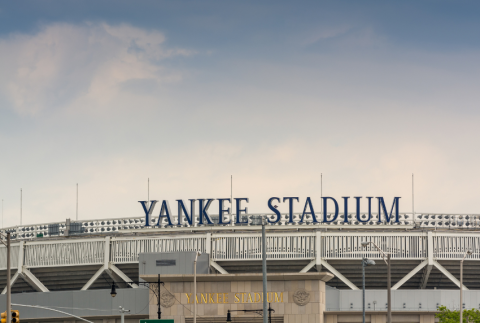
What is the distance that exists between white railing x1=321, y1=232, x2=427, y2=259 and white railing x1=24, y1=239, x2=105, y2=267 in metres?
24.6

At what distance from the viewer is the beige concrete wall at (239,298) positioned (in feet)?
246

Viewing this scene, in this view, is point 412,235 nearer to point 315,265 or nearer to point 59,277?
point 315,265

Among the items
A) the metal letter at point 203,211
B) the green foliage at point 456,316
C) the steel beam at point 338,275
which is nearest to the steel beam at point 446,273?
the steel beam at point 338,275

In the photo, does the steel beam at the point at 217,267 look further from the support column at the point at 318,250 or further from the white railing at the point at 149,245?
the support column at the point at 318,250

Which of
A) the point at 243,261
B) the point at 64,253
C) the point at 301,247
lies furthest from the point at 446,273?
the point at 64,253

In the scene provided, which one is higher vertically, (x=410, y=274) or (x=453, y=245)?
(x=453, y=245)

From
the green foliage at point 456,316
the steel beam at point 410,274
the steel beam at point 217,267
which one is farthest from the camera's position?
the steel beam at point 217,267

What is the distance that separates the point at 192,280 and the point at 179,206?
16245 millimetres

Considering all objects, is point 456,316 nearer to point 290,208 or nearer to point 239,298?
point 239,298

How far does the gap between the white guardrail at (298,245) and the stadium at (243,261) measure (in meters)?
0.10

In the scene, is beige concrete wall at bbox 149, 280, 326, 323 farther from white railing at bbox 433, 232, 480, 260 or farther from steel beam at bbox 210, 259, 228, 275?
white railing at bbox 433, 232, 480, 260

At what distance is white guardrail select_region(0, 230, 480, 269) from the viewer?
86.7 meters

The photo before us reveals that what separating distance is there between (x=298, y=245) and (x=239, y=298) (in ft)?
44.5

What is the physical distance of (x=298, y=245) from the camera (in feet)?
286
